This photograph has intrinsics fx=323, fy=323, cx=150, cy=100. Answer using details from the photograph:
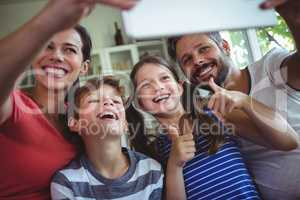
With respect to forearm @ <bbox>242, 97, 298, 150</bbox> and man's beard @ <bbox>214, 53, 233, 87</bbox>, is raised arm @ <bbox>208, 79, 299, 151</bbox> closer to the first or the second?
forearm @ <bbox>242, 97, 298, 150</bbox>

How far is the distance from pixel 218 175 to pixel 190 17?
0.53 meters

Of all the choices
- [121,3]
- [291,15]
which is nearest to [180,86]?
[291,15]

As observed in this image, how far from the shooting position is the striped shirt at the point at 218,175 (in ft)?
2.95

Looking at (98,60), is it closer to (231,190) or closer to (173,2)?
(231,190)

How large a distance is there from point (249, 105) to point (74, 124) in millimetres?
492

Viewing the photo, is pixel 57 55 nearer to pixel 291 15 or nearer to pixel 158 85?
pixel 158 85

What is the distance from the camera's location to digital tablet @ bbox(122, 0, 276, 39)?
1.68 feet

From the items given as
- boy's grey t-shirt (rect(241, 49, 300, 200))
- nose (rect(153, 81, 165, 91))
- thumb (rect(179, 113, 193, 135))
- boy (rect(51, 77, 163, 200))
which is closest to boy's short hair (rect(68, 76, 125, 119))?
boy (rect(51, 77, 163, 200))

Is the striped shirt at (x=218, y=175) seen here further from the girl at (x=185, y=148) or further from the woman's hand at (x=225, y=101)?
the woman's hand at (x=225, y=101)

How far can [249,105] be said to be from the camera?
838mm

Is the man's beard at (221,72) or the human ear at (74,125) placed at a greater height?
the man's beard at (221,72)

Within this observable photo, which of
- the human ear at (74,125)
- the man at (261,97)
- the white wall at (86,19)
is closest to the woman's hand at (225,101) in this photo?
the man at (261,97)

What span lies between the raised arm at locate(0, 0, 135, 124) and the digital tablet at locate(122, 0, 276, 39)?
0.05 m

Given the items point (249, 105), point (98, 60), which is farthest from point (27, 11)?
A: point (249, 105)
